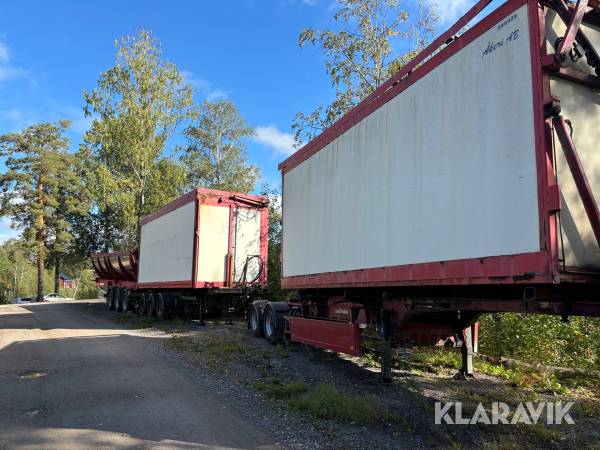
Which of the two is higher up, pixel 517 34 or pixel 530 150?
pixel 517 34

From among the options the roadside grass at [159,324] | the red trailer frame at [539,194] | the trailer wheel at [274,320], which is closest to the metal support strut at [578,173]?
the red trailer frame at [539,194]

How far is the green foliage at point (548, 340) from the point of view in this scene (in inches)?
327

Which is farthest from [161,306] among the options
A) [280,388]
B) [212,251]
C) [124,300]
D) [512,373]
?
[512,373]

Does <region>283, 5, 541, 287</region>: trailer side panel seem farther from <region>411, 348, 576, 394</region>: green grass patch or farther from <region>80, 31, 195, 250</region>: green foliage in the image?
<region>80, 31, 195, 250</region>: green foliage

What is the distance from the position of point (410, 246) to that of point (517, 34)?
8.63 feet

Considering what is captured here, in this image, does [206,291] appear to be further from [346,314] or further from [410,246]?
[410,246]

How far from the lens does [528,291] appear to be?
15.4ft

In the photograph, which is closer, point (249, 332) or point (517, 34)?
point (517, 34)

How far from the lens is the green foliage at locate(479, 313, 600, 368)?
830cm

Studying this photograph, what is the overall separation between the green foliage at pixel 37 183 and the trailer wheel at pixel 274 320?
112 feet

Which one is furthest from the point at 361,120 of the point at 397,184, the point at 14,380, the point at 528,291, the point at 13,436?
the point at 14,380

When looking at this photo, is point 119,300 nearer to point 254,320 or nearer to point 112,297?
point 112,297

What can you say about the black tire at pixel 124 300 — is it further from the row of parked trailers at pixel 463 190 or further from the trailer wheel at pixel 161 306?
the row of parked trailers at pixel 463 190

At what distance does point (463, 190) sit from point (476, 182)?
226 mm
